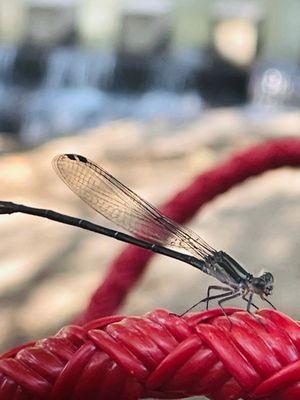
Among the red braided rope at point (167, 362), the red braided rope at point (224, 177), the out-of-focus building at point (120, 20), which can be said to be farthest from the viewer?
the out-of-focus building at point (120, 20)

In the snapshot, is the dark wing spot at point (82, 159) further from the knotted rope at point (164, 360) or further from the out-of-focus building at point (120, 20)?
the out-of-focus building at point (120, 20)

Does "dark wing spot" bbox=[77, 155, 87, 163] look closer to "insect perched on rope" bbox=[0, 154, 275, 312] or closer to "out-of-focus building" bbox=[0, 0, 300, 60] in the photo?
"insect perched on rope" bbox=[0, 154, 275, 312]

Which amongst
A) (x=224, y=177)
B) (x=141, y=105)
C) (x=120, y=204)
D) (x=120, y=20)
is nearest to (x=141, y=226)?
(x=120, y=204)

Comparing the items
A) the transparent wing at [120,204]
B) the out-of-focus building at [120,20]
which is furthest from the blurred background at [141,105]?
the transparent wing at [120,204]

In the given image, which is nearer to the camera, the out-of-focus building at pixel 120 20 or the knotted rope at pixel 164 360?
the knotted rope at pixel 164 360

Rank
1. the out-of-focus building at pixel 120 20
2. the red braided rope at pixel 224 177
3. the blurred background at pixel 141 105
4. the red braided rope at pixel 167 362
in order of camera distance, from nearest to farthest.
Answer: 1. the red braided rope at pixel 167 362
2. the red braided rope at pixel 224 177
3. the blurred background at pixel 141 105
4. the out-of-focus building at pixel 120 20

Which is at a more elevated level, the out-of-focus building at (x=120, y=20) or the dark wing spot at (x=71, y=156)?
the out-of-focus building at (x=120, y=20)

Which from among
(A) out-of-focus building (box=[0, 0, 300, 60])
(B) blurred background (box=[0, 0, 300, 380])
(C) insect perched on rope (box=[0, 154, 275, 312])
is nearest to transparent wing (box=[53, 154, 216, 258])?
(C) insect perched on rope (box=[0, 154, 275, 312])

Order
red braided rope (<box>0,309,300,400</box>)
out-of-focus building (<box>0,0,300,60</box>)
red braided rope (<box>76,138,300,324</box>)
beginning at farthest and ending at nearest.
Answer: out-of-focus building (<box>0,0,300,60</box>) < red braided rope (<box>76,138,300,324</box>) < red braided rope (<box>0,309,300,400</box>)
